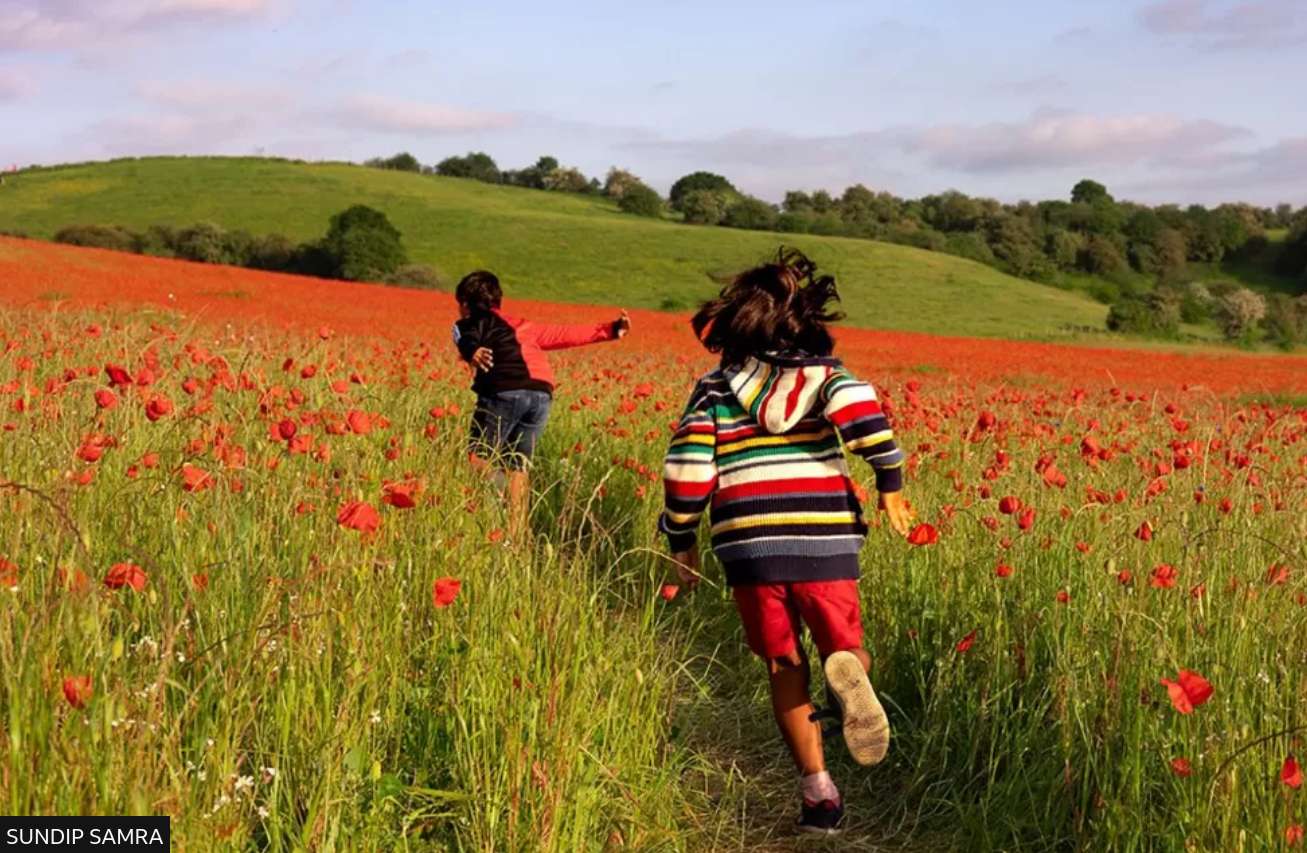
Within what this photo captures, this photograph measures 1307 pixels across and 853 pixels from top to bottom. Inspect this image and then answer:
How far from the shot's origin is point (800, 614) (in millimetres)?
3412

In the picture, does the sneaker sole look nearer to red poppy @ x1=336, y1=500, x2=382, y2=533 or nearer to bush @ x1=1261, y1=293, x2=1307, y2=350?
red poppy @ x1=336, y1=500, x2=382, y2=533

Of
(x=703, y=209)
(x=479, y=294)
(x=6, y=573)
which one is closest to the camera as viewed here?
(x=6, y=573)

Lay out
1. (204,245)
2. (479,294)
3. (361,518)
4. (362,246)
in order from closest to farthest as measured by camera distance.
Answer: (361,518)
(479,294)
(362,246)
(204,245)

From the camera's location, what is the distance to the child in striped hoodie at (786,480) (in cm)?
330

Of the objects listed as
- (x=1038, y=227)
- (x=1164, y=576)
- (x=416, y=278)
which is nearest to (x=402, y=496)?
(x=1164, y=576)

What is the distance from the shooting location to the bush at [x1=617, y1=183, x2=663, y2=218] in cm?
7269

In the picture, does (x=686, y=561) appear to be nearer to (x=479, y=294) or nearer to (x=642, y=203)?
(x=479, y=294)

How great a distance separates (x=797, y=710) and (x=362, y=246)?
45101mm

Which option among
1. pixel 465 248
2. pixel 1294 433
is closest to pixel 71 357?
pixel 1294 433

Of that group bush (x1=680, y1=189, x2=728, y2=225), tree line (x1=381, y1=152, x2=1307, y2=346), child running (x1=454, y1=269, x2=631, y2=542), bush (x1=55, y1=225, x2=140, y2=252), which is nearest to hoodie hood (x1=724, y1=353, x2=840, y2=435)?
child running (x1=454, y1=269, x2=631, y2=542)

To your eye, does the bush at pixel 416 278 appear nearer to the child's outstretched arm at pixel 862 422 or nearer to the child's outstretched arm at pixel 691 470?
the child's outstretched arm at pixel 691 470

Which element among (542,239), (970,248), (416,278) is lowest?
(416,278)

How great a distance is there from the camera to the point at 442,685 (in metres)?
3.18

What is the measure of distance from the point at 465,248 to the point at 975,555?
50425 millimetres
